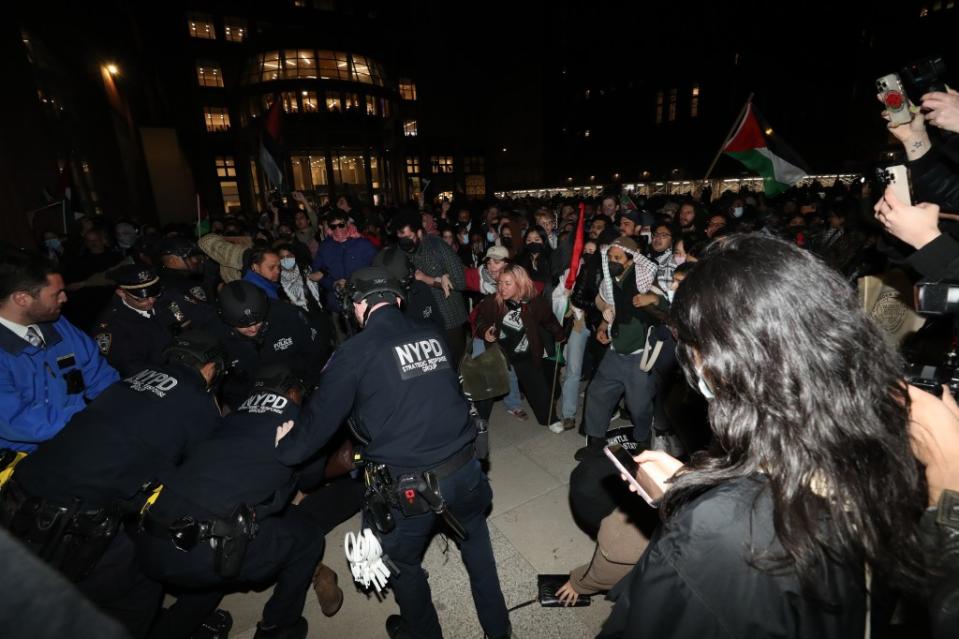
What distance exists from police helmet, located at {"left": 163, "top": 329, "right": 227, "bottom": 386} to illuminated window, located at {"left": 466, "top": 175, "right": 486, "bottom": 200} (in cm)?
5097

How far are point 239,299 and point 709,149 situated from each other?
35894mm

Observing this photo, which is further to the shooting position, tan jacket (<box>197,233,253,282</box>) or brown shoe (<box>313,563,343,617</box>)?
tan jacket (<box>197,233,253,282</box>)

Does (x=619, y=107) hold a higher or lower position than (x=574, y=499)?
higher

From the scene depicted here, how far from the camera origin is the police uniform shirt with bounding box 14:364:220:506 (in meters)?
2.31

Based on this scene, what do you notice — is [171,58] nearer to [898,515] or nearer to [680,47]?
[680,47]

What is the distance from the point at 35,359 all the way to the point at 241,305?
1.31 m

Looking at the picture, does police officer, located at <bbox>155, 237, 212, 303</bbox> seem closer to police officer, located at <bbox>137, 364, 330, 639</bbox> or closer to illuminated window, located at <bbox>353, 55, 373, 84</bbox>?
police officer, located at <bbox>137, 364, 330, 639</bbox>

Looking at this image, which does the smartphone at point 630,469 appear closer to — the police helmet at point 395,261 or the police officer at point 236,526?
the police officer at point 236,526

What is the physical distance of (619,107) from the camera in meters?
38.7

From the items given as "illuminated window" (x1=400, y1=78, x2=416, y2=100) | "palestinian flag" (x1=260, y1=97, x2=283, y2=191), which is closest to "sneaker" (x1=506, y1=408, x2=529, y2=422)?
"palestinian flag" (x1=260, y1=97, x2=283, y2=191)

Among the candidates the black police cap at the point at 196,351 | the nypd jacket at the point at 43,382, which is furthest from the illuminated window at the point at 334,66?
the black police cap at the point at 196,351

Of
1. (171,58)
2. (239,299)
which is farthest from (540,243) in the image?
(171,58)

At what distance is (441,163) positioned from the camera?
48688mm

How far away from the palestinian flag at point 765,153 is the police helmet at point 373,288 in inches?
229
